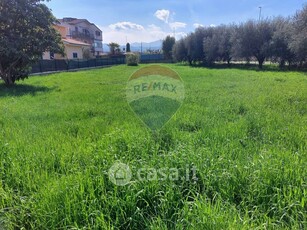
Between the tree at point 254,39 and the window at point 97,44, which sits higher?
the window at point 97,44

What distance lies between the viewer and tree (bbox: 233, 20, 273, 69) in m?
22.0

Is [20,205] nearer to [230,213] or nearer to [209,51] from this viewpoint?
[230,213]

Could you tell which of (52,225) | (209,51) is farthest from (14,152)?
(209,51)

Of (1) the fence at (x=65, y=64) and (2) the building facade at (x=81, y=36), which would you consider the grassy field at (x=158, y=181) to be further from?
(2) the building facade at (x=81, y=36)

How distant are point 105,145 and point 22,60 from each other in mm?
10152

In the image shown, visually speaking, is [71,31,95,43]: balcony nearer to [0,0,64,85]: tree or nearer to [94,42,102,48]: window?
[94,42,102,48]: window

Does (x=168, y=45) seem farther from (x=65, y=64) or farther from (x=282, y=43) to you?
(x=282, y=43)

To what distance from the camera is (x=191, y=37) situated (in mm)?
32656

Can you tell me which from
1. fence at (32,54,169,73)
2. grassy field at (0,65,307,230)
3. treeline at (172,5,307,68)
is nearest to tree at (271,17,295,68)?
treeline at (172,5,307,68)

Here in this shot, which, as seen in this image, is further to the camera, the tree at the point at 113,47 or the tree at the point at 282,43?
the tree at the point at 113,47

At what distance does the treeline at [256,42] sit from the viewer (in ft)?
53.3

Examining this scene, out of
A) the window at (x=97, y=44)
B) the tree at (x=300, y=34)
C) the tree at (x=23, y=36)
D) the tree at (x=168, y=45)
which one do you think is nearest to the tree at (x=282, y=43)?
the tree at (x=300, y=34)

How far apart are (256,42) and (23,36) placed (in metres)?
21.1

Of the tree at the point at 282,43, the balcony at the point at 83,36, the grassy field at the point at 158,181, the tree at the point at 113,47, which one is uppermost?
the balcony at the point at 83,36
